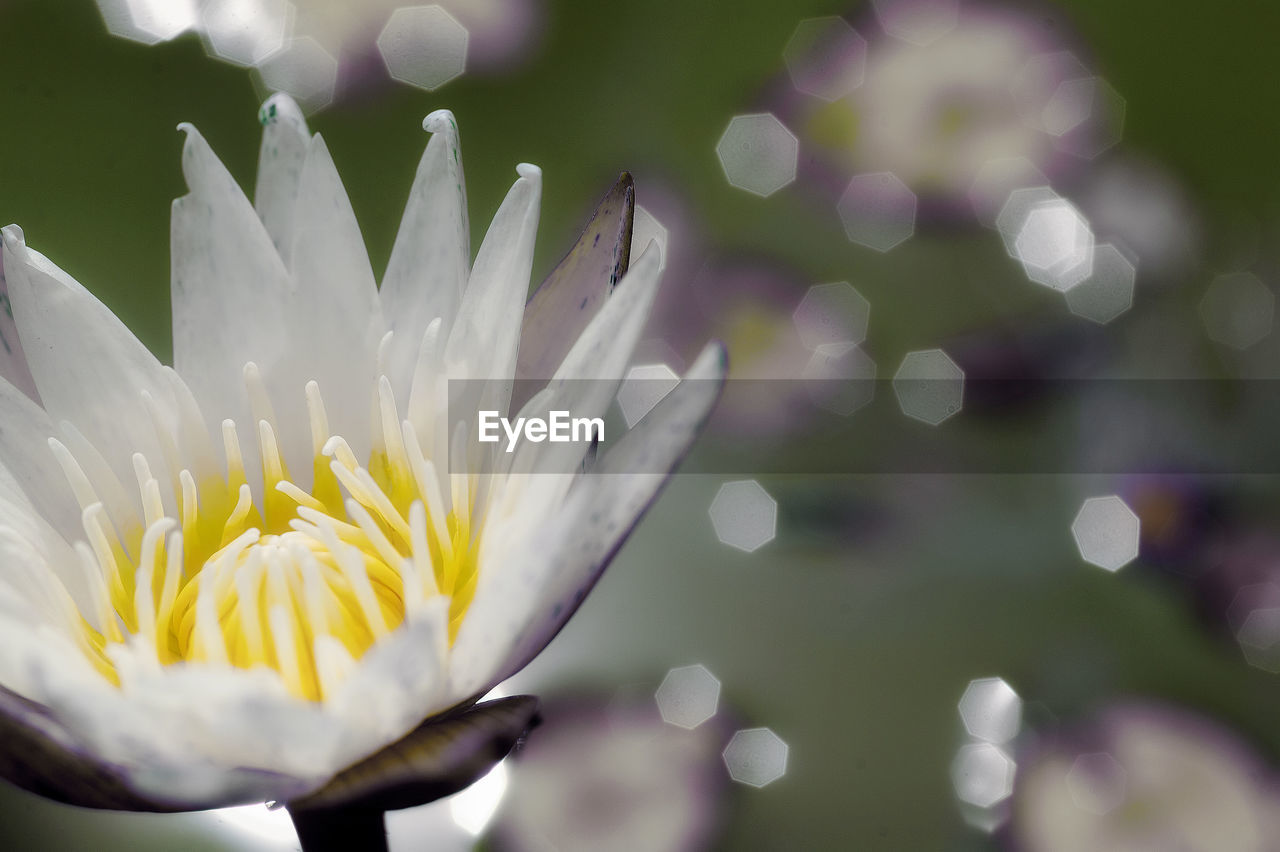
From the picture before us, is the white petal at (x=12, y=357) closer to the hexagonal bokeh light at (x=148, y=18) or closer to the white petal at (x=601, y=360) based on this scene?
the white petal at (x=601, y=360)

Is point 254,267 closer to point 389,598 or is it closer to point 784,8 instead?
point 389,598

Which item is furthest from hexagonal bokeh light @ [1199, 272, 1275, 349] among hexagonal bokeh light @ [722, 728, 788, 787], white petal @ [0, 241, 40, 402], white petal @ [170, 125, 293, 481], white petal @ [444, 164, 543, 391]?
white petal @ [0, 241, 40, 402]

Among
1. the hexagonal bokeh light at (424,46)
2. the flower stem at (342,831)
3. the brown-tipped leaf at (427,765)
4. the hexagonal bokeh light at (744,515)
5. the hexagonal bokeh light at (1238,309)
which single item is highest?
the hexagonal bokeh light at (424,46)

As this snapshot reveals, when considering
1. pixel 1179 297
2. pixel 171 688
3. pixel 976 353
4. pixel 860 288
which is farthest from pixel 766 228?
pixel 171 688

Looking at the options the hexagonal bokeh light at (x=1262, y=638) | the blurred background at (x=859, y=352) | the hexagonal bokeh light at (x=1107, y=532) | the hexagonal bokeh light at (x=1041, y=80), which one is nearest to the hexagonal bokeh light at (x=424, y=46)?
the blurred background at (x=859, y=352)

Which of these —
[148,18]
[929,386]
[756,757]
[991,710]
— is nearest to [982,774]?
[991,710]

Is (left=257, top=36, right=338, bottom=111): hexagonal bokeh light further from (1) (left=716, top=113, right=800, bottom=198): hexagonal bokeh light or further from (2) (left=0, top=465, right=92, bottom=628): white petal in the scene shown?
(2) (left=0, top=465, right=92, bottom=628): white petal
